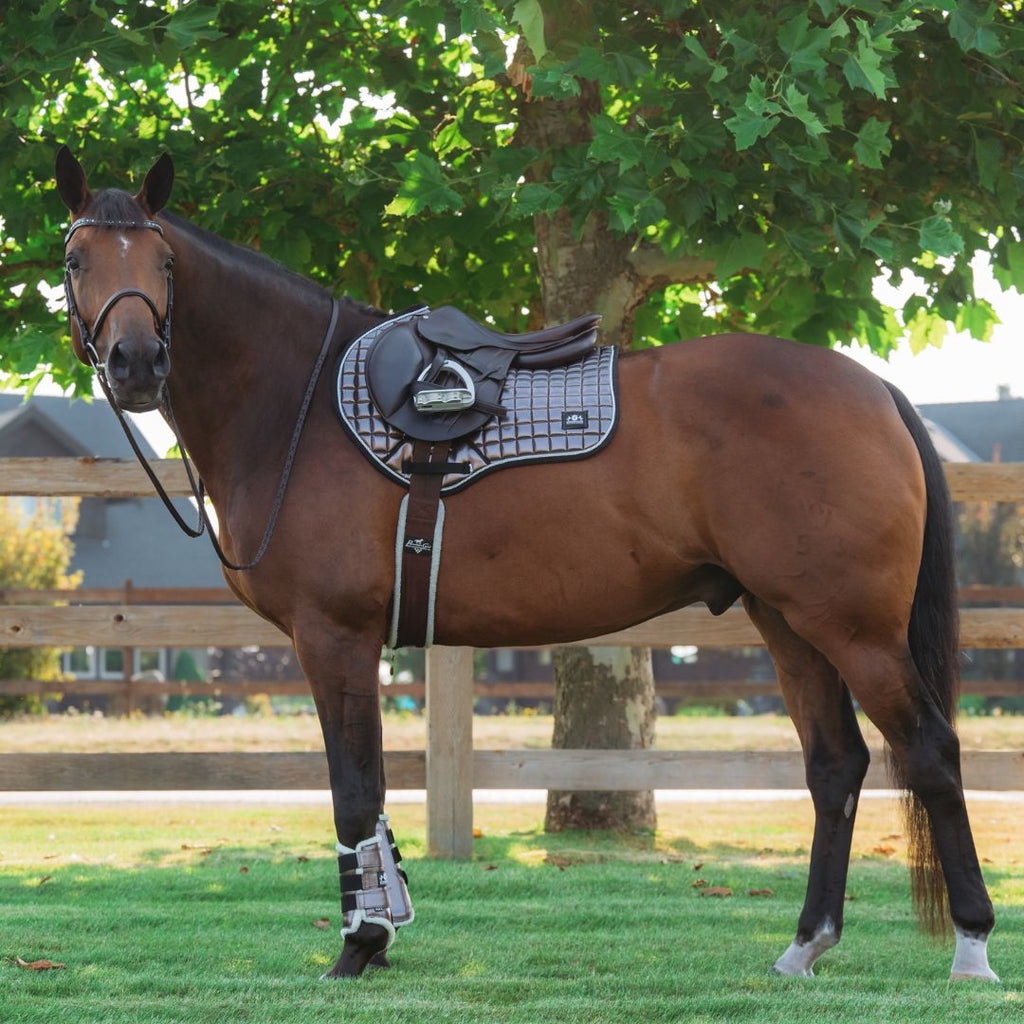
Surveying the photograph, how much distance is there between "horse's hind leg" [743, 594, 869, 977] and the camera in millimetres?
4117

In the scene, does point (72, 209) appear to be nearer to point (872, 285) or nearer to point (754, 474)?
point (754, 474)

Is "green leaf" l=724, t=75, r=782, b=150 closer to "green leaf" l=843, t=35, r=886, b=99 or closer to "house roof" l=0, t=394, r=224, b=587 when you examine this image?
"green leaf" l=843, t=35, r=886, b=99

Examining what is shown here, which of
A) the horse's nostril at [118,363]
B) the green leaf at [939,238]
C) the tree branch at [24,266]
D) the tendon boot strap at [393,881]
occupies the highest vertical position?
the tree branch at [24,266]

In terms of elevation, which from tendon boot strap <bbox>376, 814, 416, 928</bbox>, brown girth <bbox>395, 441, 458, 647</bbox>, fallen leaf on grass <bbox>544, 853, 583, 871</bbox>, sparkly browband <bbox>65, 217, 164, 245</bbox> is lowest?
fallen leaf on grass <bbox>544, 853, 583, 871</bbox>

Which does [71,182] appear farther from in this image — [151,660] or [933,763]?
[151,660]

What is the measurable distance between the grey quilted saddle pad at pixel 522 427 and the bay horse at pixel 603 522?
43 mm

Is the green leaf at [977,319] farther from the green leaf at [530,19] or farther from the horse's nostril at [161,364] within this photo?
the horse's nostril at [161,364]

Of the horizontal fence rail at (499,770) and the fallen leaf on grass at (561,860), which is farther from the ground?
the horizontal fence rail at (499,770)

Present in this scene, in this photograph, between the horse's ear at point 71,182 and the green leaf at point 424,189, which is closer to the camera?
the horse's ear at point 71,182

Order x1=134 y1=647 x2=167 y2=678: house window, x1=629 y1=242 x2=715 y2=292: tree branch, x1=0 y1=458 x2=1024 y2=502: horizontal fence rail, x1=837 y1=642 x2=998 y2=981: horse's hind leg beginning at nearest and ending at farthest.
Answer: x1=837 y1=642 x2=998 y2=981: horse's hind leg, x1=0 y1=458 x2=1024 y2=502: horizontal fence rail, x1=629 y1=242 x2=715 y2=292: tree branch, x1=134 y1=647 x2=167 y2=678: house window

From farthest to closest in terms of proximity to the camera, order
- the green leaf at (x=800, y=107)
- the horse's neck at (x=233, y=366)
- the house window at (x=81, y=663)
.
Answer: the house window at (x=81, y=663), the green leaf at (x=800, y=107), the horse's neck at (x=233, y=366)

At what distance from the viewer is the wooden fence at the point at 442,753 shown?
6.36m

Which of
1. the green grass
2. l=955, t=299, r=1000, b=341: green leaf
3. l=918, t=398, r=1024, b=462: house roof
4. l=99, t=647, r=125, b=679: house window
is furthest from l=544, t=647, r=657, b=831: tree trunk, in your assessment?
l=918, t=398, r=1024, b=462: house roof

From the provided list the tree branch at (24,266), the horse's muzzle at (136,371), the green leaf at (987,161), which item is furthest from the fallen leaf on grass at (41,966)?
the green leaf at (987,161)
